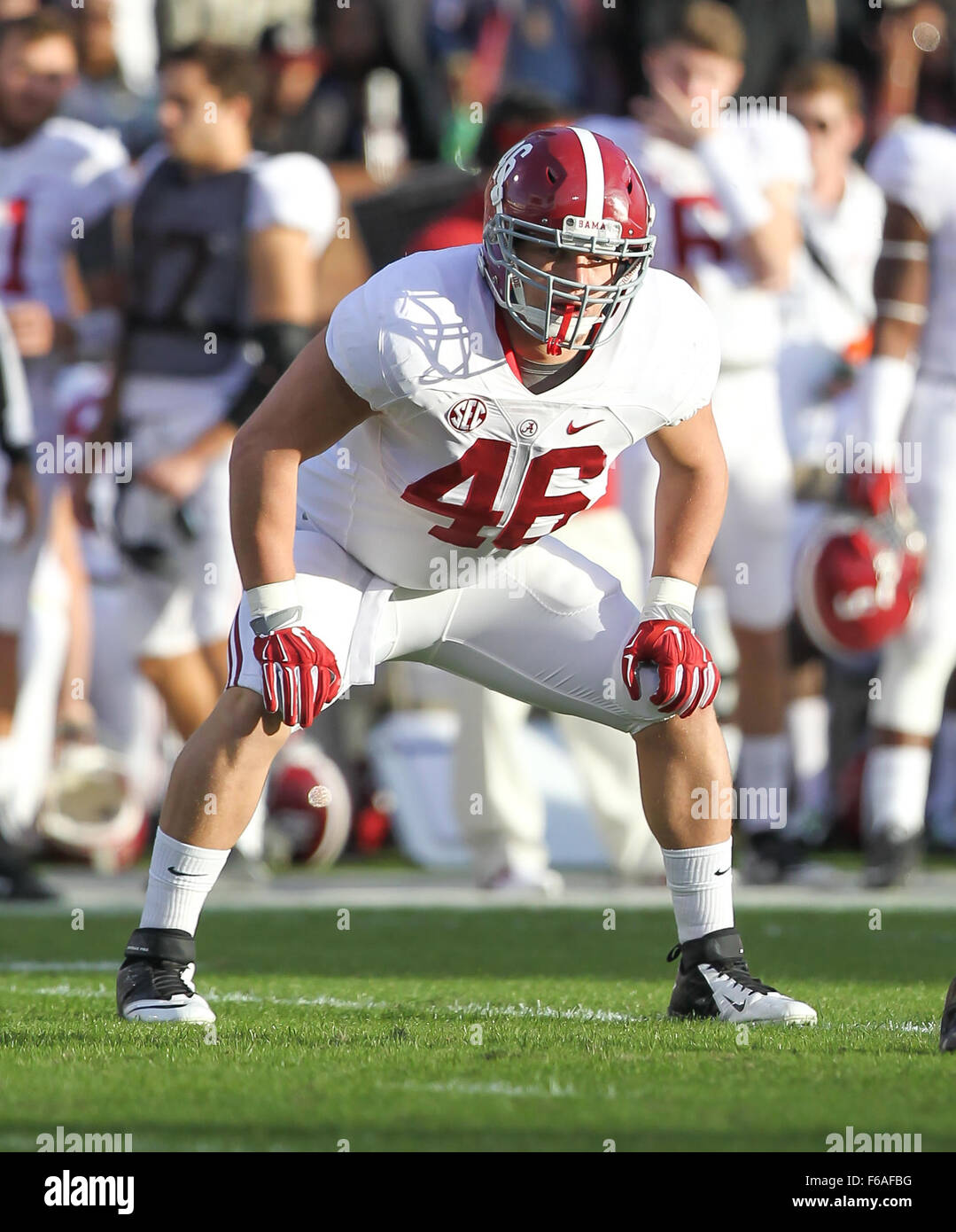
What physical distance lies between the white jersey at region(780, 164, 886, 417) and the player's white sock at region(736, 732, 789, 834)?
1957 millimetres

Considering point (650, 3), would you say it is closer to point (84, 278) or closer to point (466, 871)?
point (84, 278)

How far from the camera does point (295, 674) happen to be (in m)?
3.61

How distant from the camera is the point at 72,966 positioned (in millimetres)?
4801

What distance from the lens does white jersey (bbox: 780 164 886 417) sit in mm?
8375

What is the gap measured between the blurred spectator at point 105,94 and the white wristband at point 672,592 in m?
6.71

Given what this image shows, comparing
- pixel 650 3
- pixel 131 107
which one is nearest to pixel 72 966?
pixel 131 107

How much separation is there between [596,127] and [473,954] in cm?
304

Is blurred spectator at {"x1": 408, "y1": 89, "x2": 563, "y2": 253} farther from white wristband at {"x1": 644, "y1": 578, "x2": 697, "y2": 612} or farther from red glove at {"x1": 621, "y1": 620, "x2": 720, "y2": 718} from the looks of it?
red glove at {"x1": 621, "y1": 620, "x2": 720, "y2": 718}

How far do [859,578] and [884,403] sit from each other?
22.7 inches

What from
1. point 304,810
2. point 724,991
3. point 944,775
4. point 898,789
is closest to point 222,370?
point 304,810

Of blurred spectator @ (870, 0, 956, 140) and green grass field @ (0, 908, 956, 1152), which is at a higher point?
blurred spectator @ (870, 0, 956, 140)
